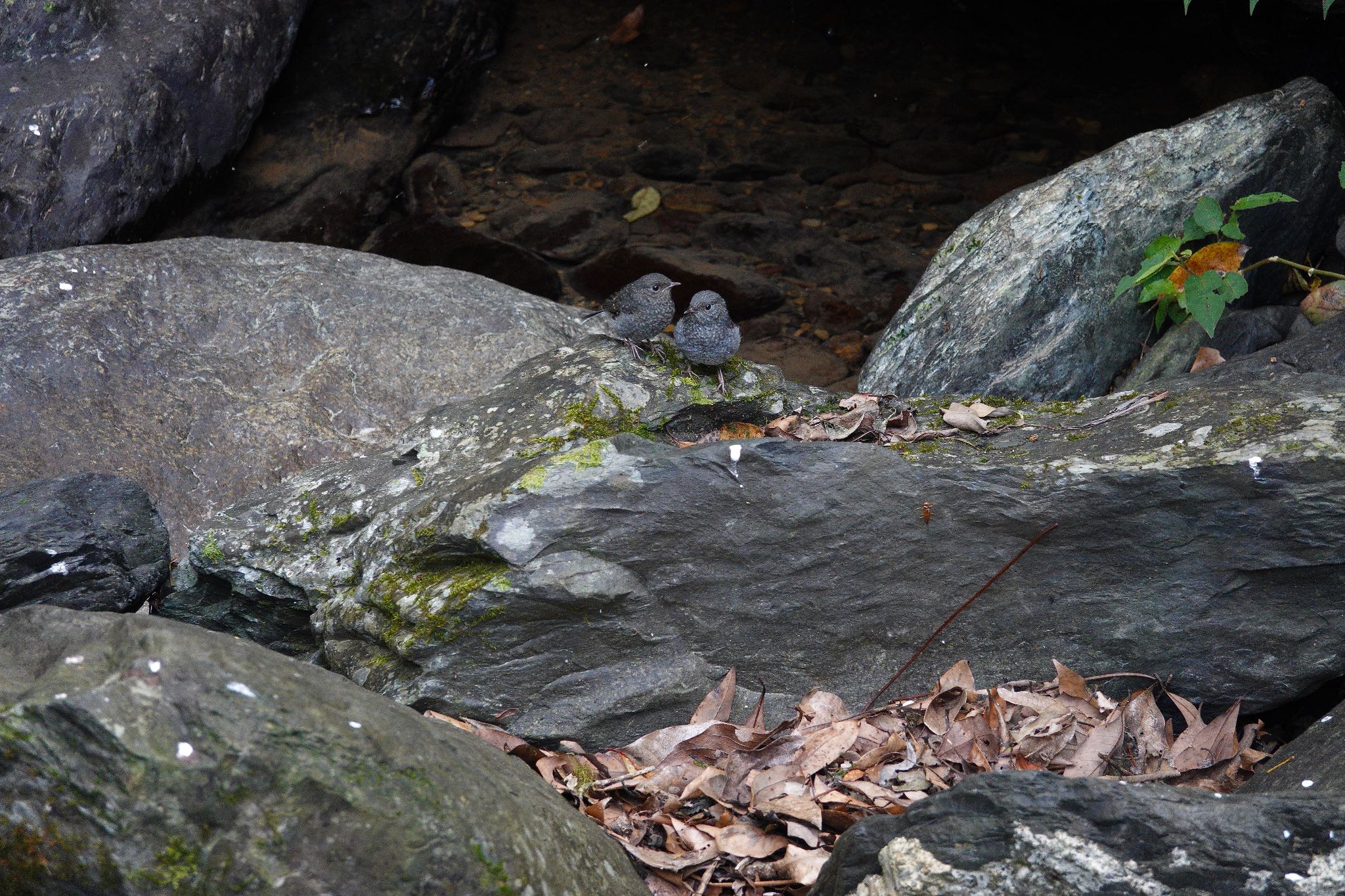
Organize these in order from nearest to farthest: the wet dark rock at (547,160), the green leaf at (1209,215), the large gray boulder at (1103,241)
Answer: the green leaf at (1209,215) < the large gray boulder at (1103,241) < the wet dark rock at (547,160)

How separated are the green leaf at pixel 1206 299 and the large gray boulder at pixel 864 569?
1.89 ft

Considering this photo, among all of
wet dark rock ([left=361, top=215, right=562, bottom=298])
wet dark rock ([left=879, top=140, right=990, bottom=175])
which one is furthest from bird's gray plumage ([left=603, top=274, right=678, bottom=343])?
wet dark rock ([left=879, top=140, right=990, bottom=175])

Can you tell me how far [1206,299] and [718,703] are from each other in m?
2.41

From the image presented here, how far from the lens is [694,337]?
398cm

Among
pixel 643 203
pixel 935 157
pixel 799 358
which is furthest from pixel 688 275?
pixel 935 157

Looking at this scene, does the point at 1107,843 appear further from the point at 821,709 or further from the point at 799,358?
the point at 799,358

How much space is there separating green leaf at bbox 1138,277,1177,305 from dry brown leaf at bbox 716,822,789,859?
2.86m

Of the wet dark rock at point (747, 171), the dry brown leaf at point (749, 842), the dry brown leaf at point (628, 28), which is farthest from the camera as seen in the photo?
the dry brown leaf at point (628, 28)

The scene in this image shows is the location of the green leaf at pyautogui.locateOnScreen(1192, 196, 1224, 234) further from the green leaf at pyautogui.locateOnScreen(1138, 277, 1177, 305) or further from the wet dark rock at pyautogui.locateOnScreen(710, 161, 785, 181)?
the wet dark rock at pyautogui.locateOnScreen(710, 161, 785, 181)

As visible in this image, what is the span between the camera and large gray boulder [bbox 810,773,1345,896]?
2053 mm

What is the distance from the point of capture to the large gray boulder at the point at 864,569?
3152 millimetres

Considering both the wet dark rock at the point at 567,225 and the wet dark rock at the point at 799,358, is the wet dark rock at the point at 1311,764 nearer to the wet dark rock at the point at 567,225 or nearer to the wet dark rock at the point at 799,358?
the wet dark rock at the point at 799,358

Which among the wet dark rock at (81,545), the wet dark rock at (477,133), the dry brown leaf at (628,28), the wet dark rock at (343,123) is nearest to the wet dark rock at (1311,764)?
the wet dark rock at (81,545)

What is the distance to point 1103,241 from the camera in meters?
4.80
